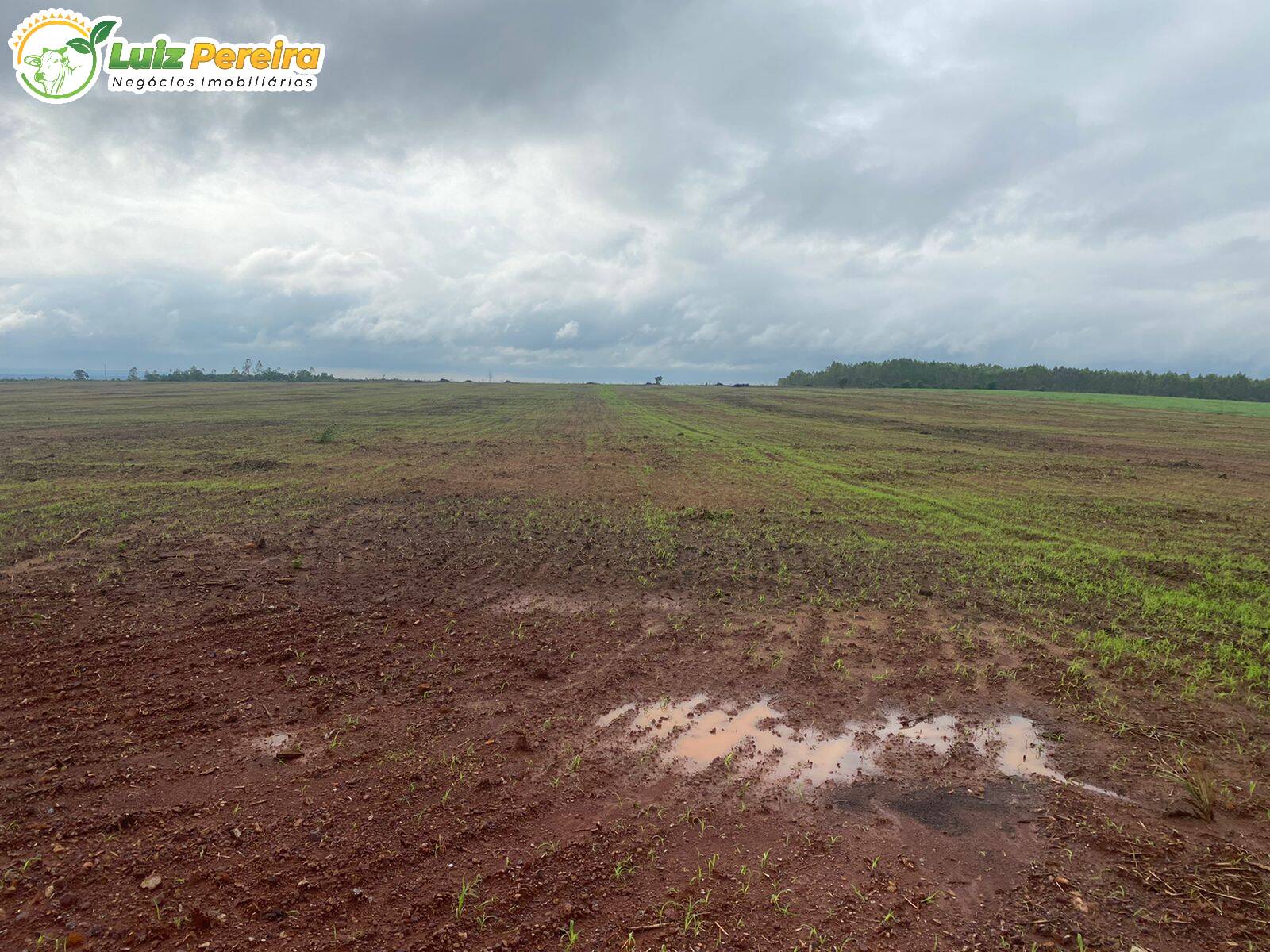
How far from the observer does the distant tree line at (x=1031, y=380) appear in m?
90.2

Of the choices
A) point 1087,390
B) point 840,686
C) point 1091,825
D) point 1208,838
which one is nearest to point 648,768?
point 840,686

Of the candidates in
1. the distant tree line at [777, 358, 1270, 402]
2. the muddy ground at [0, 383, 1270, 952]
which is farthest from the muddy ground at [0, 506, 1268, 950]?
the distant tree line at [777, 358, 1270, 402]

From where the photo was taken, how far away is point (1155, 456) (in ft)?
85.7

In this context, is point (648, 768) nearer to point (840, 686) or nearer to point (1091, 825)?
point (840, 686)

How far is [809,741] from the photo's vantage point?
5500 millimetres

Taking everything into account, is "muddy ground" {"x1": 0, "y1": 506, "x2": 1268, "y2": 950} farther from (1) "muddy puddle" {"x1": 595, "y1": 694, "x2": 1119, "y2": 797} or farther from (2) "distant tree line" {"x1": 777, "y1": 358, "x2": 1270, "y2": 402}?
(2) "distant tree line" {"x1": 777, "y1": 358, "x2": 1270, "y2": 402}

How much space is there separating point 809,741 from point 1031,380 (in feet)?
414

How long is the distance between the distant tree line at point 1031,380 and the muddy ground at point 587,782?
11583cm

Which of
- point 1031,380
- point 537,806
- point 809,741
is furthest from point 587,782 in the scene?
point 1031,380

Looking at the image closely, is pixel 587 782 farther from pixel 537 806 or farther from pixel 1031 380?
pixel 1031 380

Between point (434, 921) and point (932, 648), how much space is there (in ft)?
20.0

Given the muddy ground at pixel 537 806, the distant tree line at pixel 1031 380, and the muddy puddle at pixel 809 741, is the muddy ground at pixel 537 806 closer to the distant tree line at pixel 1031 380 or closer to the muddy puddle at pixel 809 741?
the muddy puddle at pixel 809 741

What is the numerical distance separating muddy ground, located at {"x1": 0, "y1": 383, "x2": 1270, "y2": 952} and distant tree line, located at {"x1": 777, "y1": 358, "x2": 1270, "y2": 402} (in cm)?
11583

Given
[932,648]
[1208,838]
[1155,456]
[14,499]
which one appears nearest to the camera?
[1208,838]
